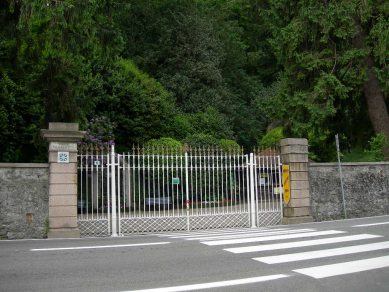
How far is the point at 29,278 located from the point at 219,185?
8.32 metres

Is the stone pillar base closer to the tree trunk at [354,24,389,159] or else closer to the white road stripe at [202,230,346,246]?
the white road stripe at [202,230,346,246]

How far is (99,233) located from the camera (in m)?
13.1

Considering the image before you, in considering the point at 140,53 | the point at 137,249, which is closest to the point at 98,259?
the point at 137,249

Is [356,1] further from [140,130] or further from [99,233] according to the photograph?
[99,233]

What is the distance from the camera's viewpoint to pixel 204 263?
8250 mm

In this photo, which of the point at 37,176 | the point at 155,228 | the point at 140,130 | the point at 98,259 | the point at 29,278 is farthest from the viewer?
the point at 140,130

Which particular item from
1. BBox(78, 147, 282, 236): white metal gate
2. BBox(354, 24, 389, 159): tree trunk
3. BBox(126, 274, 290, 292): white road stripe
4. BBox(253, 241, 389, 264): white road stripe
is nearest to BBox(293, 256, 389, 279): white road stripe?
BBox(126, 274, 290, 292): white road stripe

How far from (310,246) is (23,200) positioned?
7.20 m

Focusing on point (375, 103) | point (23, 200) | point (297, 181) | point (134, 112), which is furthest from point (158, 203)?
point (134, 112)

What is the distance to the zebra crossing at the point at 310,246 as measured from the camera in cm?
791

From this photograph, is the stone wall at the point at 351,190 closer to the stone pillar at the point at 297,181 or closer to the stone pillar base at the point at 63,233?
the stone pillar at the point at 297,181

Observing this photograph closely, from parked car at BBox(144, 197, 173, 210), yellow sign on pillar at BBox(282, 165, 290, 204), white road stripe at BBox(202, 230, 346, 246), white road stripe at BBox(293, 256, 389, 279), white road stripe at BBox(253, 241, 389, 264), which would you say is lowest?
white road stripe at BBox(293, 256, 389, 279)

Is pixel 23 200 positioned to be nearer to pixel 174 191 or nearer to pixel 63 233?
pixel 63 233

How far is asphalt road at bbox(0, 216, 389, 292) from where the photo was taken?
22.4ft
